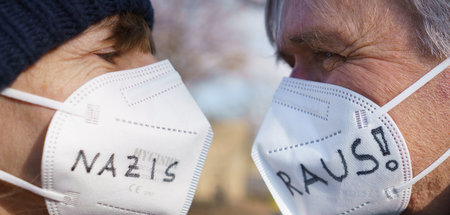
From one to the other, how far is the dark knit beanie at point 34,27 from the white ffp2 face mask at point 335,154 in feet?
3.43

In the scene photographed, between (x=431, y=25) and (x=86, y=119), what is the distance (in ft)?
4.97

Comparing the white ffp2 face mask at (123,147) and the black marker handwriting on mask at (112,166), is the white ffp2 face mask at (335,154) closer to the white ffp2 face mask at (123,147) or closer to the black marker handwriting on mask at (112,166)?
the white ffp2 face mask at (123,147)

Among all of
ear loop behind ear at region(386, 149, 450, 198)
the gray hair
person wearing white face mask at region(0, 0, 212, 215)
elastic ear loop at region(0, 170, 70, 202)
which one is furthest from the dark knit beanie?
ear loop behind ear at region(386, 149, 450, 198)

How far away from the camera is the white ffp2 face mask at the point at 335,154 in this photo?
1896 mm

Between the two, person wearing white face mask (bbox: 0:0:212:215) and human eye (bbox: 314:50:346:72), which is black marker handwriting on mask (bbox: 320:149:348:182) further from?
person wearing white face mask (bbox: 0:0:212:215)

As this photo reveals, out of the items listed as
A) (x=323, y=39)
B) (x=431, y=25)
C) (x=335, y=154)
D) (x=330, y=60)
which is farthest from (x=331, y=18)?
(x=335, y=154)

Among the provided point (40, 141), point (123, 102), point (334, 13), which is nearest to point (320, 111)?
point (334, 13)

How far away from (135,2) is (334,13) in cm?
93

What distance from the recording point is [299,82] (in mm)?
2260

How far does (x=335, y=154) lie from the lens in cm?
196

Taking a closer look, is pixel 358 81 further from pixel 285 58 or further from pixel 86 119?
pixel 86 119

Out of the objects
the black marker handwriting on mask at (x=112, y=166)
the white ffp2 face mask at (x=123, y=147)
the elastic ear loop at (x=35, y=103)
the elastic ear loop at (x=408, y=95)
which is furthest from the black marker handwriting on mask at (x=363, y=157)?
the elastic ear loop at (x=35, y=103)

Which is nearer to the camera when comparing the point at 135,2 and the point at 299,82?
the point at 135,2

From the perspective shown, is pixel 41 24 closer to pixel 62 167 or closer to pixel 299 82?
pixel 62 167
